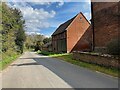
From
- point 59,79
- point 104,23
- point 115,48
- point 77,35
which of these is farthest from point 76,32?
point 59,79

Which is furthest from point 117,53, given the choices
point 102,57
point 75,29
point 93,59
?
point 75,29

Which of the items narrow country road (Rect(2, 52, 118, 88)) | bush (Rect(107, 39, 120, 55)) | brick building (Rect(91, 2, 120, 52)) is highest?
brick building (Rect(91, 2, 120, 52))

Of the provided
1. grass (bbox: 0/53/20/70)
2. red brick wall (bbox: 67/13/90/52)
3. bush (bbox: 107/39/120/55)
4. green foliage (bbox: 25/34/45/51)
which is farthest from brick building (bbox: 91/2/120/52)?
green foliage (bbox: 25/34/45/51)

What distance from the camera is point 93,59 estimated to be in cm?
1992

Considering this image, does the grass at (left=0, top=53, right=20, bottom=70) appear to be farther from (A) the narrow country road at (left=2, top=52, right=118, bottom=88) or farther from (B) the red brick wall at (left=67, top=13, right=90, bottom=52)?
(B) the red brick wall at (left=67, top=13, right=90, bottom=52)

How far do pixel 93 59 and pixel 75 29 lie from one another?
34.1 metres

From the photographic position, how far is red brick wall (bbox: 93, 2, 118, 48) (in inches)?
980

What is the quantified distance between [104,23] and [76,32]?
26564mm

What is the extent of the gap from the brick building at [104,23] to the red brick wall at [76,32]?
75.1 ft

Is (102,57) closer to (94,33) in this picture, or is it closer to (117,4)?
(117,4)

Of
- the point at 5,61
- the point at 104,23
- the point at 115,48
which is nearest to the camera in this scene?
the point at 115,48

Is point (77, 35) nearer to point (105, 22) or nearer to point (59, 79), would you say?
point (105, 22)

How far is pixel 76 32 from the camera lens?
176 feet

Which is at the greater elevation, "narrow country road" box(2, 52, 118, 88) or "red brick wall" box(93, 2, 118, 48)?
"red brick wall" box(93, 2, 118, 48)
